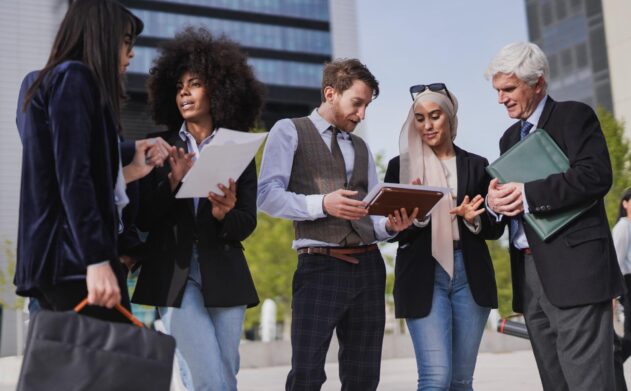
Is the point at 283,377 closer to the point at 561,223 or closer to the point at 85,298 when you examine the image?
the point at 561,223

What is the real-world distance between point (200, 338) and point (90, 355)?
959mm

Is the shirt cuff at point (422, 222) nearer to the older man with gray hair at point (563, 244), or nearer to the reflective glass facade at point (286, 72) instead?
the older man with gray hair at point (563, 244)

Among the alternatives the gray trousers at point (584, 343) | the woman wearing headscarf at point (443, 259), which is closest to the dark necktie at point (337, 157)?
the woman wearing headscarf at point (443, 259)

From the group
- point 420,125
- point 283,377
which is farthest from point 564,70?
point 420,125

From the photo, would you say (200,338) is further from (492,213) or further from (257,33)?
(257,33)

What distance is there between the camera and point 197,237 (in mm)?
3672

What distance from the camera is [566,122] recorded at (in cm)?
389

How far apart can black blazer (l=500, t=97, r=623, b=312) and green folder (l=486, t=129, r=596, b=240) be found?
0.04 meters

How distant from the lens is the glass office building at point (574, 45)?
35156 millimetres

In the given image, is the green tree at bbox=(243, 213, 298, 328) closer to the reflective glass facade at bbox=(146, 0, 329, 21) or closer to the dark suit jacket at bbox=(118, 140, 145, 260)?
the dark suit jacket at bbox=(118, 140, 145, 260)

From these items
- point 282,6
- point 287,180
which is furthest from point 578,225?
point 282,6

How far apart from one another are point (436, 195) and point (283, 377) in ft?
27.1

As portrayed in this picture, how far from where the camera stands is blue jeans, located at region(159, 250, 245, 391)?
11.5ft

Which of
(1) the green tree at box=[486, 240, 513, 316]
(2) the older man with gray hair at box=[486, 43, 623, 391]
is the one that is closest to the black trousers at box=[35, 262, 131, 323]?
(2) the older man with gray hair at box=[486, 43, 623, 391]
